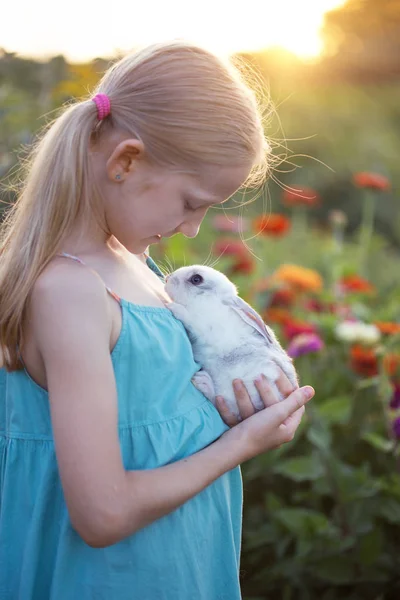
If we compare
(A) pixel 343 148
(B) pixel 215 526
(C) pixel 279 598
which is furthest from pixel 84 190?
(A) pixel 343 148

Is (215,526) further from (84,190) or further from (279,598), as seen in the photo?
(279,598)

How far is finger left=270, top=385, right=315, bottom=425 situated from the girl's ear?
0.54 meters

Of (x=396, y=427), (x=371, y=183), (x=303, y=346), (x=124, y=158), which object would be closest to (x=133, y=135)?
(x=124, y=158)

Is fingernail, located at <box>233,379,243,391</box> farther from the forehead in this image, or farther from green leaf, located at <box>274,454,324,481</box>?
green leaf, located at <box>274,454,324,481</box>

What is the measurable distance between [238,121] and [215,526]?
804 mm

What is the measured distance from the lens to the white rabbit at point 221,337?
55.8 inches

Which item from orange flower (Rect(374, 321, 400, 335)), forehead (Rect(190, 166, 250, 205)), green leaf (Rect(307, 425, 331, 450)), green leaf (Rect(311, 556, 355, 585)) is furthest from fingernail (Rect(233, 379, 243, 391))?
orange flower (Rect(374, 321, 400, 335))

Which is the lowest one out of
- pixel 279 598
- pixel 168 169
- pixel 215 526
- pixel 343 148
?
pixel 343 148

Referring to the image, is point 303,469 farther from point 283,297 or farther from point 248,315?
point 248,315

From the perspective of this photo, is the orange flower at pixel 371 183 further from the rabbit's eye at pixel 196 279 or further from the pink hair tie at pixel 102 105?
the pink hair tie at pixel 102 105

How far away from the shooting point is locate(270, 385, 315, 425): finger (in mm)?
1370

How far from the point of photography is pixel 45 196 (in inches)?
51.0

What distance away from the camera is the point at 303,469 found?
2.34 meters

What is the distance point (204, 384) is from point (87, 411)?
35 cm
